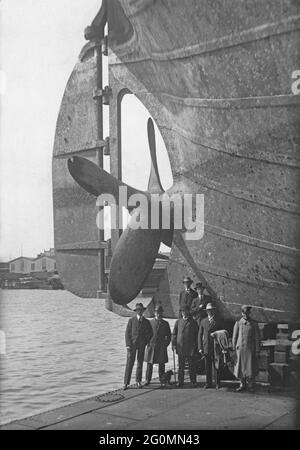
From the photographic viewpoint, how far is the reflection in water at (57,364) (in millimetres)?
6227

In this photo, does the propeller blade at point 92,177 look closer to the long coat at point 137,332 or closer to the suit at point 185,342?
the long coat at point 137,332

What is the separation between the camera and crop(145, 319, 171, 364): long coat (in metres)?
5.35

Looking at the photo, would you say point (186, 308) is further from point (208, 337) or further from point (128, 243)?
point (128, 243)

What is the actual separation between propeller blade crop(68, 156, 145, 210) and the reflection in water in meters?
1.60

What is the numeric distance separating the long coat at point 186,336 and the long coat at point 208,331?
111mm

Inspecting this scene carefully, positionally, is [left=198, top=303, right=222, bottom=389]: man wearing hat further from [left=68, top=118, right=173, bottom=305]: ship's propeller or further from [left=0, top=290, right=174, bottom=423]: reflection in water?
[left=0, top=290, right=174, bottom=423]: reflection in water

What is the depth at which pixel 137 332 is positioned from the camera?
5227mm

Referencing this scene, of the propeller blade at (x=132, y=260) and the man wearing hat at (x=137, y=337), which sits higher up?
the propeller blade at (x=132, y=260)

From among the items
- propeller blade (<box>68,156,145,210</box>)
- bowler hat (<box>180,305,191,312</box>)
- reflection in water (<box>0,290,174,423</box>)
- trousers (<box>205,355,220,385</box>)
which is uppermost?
propeller blade (<box>68,156,145,210</box>)

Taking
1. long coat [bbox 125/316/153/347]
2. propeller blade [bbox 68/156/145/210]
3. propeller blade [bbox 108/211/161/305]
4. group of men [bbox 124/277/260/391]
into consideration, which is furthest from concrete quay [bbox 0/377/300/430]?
propeller blade [bbox 68/156/145/210]

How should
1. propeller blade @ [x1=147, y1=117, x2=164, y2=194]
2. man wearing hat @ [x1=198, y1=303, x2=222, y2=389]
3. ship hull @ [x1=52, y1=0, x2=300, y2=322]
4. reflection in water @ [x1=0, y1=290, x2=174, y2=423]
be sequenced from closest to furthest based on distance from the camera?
ship hull @ [x1=52, y1=0, x2=300, y2=322] < man wearing hat @ [x1=198, y1=303, x2=222, y2=389] < propeller blade @ [x1=147, y1=117, x2=164, y2=194] < reflection in water @ [x1=0, y1=290, x2=174, y2=423]

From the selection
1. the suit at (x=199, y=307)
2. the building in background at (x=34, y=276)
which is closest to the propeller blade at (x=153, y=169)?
the suit at (x=199, y=307)
